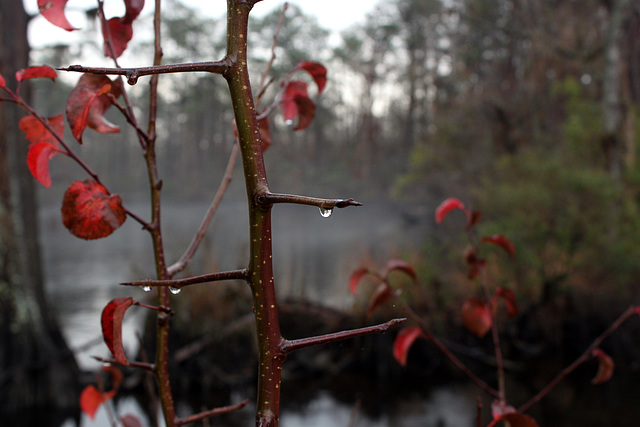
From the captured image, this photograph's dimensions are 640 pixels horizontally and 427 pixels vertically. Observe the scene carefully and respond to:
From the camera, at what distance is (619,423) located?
285cm

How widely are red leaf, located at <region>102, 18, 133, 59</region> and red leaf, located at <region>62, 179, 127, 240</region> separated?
134 mm

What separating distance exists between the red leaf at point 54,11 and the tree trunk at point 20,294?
284cm

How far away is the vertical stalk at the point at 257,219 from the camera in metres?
0.29

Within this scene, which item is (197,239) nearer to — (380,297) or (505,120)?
(380,297)

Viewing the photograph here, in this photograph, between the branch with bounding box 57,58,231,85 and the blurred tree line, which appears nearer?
the branch with bounding box 57,58,231,85

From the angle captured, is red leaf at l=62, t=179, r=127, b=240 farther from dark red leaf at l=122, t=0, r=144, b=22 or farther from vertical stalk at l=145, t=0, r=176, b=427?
dark red leaf at l=122, t=0, r=144, b=22

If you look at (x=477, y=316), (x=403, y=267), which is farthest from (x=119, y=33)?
(x=477, y=316)

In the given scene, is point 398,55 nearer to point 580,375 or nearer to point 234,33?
point 580,375

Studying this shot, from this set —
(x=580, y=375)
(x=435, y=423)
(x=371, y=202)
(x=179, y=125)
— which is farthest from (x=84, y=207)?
(x=179, y=125)

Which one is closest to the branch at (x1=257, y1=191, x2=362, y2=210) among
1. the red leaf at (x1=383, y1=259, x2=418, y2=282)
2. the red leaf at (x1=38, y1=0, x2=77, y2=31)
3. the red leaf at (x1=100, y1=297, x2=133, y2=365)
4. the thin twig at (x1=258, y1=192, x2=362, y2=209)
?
the thin twig at (x1=258, y1=192, x2=362, y2=209)

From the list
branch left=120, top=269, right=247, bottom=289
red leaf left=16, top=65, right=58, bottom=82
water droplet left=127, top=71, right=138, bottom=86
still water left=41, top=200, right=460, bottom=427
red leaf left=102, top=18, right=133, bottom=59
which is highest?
red leaf left=102, top=18, right=133, bottom=59

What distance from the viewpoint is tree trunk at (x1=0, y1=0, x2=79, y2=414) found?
9.64ft

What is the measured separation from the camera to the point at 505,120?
220 inches

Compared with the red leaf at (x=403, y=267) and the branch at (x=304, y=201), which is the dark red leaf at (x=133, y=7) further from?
the red leaf at (x=403, y=267)
